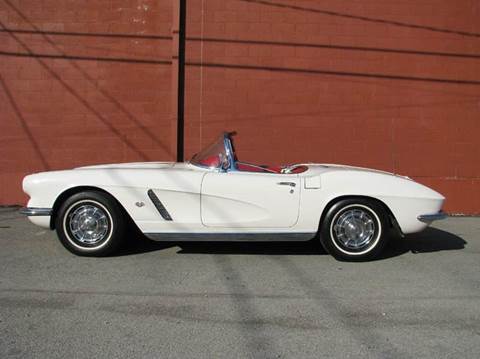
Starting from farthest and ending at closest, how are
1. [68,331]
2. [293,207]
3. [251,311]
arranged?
[293,207] < [251,311] < [68,331]

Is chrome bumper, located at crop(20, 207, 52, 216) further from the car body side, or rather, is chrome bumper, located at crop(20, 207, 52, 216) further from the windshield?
the windshield

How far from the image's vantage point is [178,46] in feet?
26.7

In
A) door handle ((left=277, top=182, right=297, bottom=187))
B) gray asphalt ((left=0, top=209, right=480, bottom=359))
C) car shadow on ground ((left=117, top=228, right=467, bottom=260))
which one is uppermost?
door handle ((left=277, top=182, right=297, bottom=187))

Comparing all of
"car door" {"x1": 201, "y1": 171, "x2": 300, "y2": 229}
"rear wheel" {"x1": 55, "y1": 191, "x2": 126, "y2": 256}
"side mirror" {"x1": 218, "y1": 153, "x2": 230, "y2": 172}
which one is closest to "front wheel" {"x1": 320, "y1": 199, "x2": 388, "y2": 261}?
"car door" {"x1": 201, "y1": 171, "x2": 300, "y2": 229}

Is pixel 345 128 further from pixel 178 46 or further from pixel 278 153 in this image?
pixel 178 46

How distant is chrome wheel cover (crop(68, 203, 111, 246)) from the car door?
→ 3.24ft

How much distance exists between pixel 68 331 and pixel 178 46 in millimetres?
→ 5784

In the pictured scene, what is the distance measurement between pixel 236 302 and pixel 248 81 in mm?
5086

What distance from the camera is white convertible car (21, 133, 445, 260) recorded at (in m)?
4.89

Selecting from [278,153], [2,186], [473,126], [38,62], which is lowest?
[2,186]

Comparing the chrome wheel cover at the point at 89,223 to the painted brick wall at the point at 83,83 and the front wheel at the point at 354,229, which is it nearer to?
the front wheel at the point at 354,229

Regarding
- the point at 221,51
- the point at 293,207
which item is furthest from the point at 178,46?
the point at 293,207

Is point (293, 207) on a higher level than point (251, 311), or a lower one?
higher

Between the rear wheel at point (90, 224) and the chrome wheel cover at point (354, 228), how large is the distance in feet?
6.94
